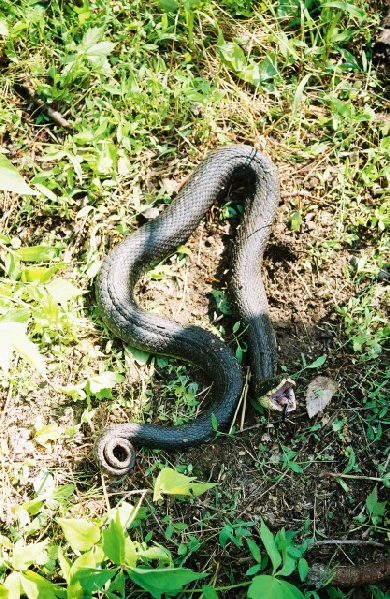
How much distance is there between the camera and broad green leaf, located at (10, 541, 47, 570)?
4207 mm

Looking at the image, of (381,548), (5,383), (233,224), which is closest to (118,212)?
(233,224)

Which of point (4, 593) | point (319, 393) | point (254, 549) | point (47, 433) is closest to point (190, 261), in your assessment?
point (319, 393)

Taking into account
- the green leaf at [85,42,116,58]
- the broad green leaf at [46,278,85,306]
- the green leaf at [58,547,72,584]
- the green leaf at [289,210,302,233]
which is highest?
the green leaf at [85,42,116,58]

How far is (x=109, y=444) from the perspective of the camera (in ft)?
15.5

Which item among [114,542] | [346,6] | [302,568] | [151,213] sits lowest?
[302,568]

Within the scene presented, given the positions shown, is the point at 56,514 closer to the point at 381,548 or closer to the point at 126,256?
the point at 126,256

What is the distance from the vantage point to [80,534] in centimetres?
403

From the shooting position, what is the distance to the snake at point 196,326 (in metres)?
4.81

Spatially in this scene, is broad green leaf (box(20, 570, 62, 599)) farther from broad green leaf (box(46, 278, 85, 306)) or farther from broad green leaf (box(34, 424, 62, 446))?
broad green leaf (box(46, 278, 85, 306))

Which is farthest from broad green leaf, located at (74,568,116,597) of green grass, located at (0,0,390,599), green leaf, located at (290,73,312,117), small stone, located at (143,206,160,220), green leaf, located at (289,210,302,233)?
green leaf, located at (290,73,312,117)

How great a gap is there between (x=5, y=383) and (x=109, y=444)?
979mm

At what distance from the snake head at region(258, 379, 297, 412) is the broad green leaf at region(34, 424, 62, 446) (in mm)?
1597

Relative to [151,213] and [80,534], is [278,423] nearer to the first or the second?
[80,534]

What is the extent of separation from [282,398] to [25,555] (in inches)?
82.3
